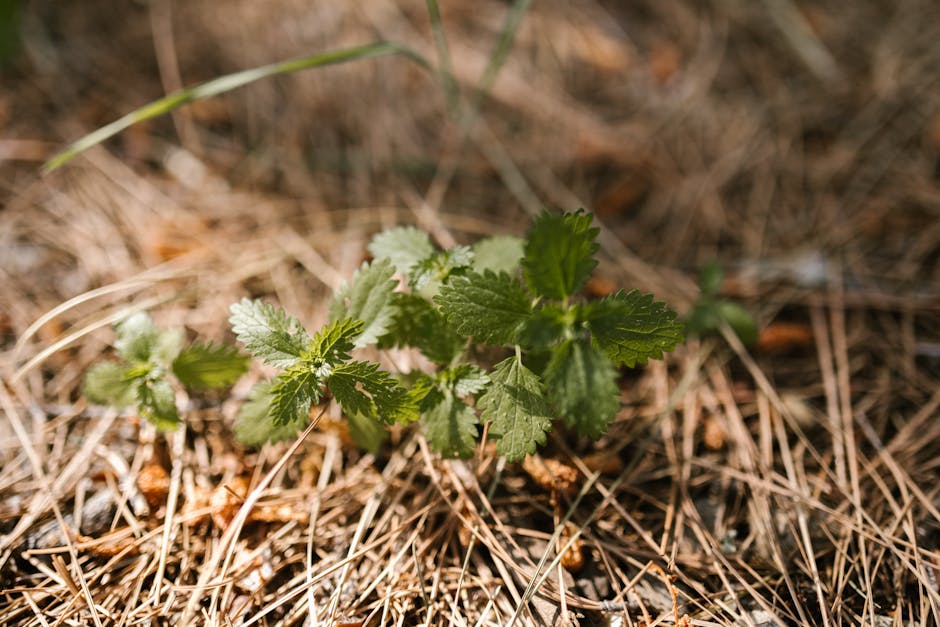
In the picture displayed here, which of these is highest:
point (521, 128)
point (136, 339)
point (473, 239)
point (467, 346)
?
point (521, 128)

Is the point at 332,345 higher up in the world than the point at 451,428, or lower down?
higher up

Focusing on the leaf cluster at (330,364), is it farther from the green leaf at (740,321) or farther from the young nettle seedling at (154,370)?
the green leaf at (740,321)

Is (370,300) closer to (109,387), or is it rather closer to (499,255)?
(499,255)

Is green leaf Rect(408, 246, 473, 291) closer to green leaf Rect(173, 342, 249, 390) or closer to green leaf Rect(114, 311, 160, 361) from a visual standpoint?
green leaf Rect(173, 342, 249, 390)

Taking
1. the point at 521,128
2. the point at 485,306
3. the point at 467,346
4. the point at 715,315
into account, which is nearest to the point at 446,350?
the point at 467,346

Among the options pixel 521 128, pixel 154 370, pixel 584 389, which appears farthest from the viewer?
pixel 521 128

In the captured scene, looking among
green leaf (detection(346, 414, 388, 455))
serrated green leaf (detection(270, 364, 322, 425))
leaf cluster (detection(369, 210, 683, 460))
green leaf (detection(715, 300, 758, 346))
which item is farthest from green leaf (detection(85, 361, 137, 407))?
green leaf (detection(715, 300, 758, 346))

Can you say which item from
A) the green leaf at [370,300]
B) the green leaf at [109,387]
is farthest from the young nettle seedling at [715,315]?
the green leaf at [109,387]

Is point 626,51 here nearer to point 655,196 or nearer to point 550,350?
point 655,196

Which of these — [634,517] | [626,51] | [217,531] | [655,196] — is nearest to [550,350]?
[634,517]
